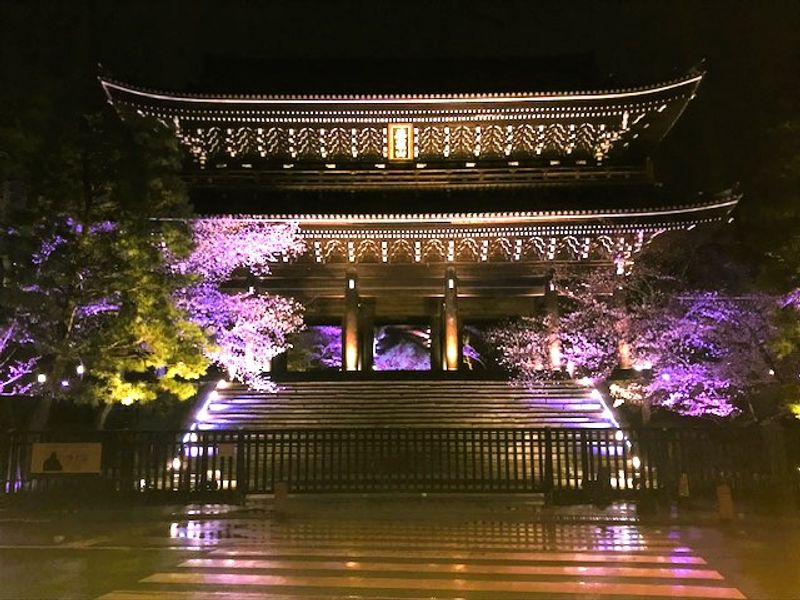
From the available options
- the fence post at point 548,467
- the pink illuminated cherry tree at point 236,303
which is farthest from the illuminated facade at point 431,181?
the fence post at point 548,467

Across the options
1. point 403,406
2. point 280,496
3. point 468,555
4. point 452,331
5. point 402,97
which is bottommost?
point 468,555

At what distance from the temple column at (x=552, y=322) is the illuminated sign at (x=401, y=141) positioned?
7.32 metres

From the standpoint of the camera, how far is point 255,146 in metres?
26.2

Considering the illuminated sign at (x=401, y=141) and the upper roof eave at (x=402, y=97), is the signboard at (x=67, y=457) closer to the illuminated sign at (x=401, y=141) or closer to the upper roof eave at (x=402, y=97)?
the upper roof eave at (x=402, y=97)

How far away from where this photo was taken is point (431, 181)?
2541 cm

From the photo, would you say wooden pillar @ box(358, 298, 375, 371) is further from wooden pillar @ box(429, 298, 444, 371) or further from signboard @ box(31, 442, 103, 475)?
signboard @ box(31, 442, 103, 475)

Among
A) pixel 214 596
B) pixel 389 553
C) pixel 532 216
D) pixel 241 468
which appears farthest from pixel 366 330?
pixel 214 596

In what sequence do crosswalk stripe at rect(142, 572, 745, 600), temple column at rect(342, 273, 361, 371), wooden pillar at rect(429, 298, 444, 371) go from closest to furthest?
1. crosswalk stripe at rect(142, 572, 745, 600)
2. temple column at rect(342, 273, 361, 371)
3. wooden pillar at rect(429, 298, 444, 371)

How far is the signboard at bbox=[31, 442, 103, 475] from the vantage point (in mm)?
13375

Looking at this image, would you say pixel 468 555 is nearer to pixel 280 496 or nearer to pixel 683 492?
pixel 280 496

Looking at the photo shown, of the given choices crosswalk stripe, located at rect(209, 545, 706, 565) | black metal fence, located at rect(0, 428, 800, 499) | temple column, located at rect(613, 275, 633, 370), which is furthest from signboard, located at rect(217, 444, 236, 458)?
temple column, located at rect(613, 275, 633, 370)

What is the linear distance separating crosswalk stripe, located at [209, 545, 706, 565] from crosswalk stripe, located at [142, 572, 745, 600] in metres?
1.22

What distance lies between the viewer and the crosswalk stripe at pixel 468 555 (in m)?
8.53

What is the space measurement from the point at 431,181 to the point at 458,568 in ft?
62.5
